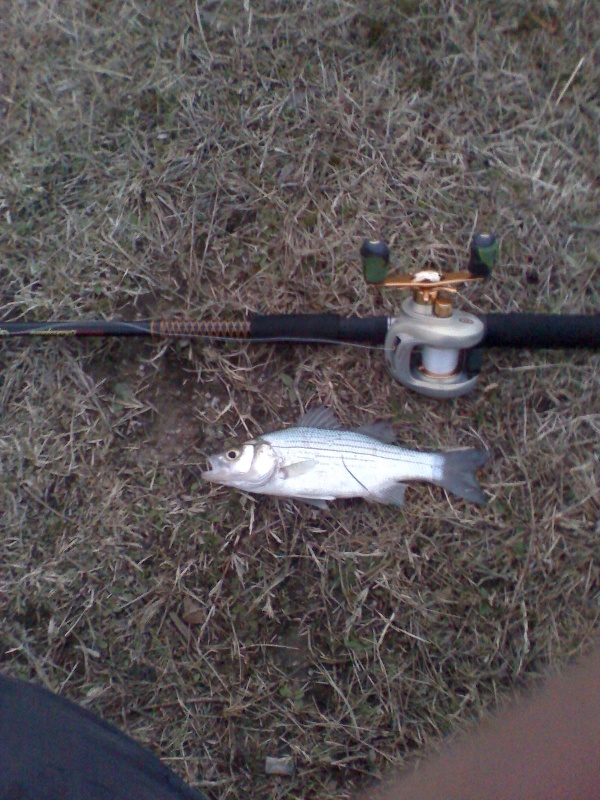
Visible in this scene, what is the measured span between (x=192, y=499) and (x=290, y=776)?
1.10 metres

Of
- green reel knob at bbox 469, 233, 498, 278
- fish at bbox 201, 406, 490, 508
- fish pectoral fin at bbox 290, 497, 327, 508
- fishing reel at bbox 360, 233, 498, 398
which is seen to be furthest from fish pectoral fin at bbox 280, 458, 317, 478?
green reel knob at bbox 469, 233, 498, 278

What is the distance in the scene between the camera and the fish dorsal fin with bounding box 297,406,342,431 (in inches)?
94.0

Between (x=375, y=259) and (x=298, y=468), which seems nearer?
(x=375, y=259)

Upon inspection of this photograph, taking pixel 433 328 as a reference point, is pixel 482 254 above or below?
above

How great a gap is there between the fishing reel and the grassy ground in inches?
7.1

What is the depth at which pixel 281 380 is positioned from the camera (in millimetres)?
2475

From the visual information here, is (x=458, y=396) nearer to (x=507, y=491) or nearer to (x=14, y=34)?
(x=507, y=491)

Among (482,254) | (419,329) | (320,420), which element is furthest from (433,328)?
(320,420)

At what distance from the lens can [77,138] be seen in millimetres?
2609

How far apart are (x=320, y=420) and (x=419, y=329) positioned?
1.80 ft

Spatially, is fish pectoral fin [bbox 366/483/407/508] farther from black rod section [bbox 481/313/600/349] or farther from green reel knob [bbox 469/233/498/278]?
green reel knob [bbox 469/233/498/278]

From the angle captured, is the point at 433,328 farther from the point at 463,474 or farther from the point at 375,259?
the point at 463,474

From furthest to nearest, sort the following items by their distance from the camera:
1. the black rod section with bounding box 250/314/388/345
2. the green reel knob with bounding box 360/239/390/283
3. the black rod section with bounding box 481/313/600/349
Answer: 1. the black rod section with bounding box 250/314/388/345
2. the black rod section with bounding box 481/313/600/349
3. the green reel knob with bounding box 360/239/390/283

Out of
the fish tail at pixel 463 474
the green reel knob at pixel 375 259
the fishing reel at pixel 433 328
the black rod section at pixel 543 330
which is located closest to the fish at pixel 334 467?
the fish tail at pixel 463 474
